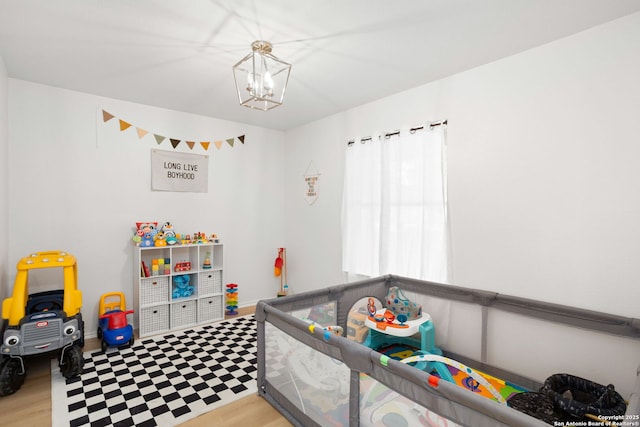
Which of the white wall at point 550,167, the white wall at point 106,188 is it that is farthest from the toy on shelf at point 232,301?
the white wall at point 550,167

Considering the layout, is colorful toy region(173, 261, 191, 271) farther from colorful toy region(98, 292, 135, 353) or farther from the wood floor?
the wood floor

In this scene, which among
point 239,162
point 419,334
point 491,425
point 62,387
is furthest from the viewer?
point 239,162

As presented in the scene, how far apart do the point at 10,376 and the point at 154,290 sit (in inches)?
48.8

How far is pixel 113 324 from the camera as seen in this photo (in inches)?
116

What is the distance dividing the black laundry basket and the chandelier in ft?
7.71

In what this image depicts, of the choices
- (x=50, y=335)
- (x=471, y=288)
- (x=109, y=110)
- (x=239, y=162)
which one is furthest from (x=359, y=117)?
(x=50, y=335)

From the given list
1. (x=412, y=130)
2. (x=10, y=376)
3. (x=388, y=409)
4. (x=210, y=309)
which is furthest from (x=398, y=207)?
(x=10, y=376)

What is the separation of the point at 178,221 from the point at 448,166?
2958 mm

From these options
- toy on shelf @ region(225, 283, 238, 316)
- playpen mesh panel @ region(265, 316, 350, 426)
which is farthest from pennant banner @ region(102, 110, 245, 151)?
playpen mesh panel @ region(265, 316, 350, 426)

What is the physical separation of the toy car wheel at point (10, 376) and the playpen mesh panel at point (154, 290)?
41.0 inches

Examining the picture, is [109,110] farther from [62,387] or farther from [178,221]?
[62,387]

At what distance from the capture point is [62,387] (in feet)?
7.57

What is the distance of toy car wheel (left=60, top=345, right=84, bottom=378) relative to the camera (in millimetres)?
2389

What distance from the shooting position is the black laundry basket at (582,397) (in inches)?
65.2
